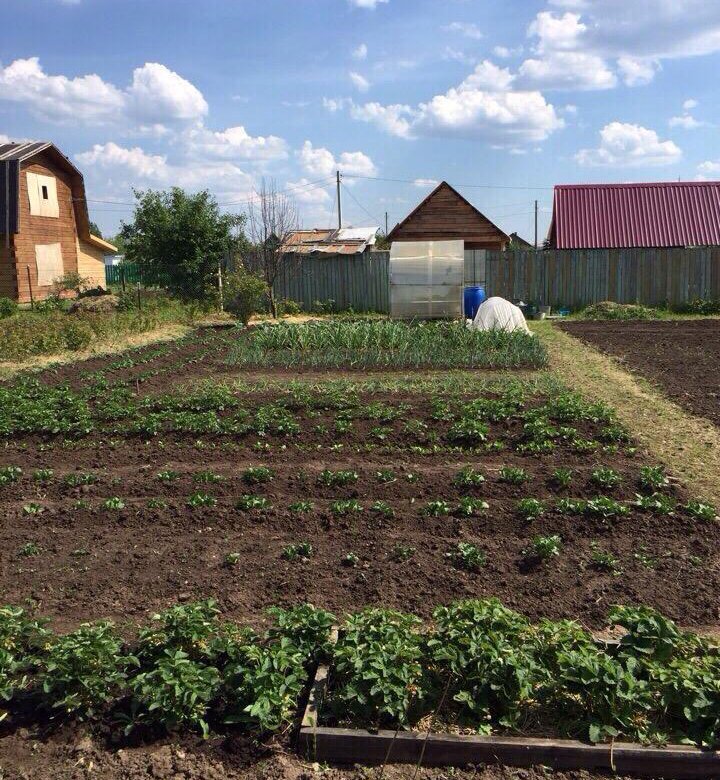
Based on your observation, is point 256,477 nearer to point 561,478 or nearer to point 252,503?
point 252,503

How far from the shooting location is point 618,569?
4902 mm

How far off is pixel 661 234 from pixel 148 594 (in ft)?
77.4

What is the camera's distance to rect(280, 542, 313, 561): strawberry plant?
5.12m

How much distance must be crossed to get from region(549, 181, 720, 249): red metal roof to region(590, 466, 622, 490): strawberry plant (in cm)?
1925

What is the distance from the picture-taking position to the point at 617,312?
2047cm

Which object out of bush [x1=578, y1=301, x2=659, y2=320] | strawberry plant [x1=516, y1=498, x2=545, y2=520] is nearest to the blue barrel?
bush [x1=578, y1=301, x2=659, y2=320]

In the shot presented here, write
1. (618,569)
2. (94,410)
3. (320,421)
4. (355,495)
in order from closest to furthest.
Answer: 1. (618,569)
2. (355,495)
3. (320,421)
4. (94,410)

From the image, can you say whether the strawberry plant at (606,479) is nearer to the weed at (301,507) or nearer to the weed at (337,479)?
the weed at (337,479)

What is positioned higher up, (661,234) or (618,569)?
(661,234)

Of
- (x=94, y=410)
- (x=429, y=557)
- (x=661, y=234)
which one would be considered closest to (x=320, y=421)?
(x=94, y=410)

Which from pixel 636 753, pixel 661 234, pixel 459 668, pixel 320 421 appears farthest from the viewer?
pixel 661 234

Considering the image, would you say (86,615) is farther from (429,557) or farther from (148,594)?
(429,557)

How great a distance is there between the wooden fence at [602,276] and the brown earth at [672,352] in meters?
2.78

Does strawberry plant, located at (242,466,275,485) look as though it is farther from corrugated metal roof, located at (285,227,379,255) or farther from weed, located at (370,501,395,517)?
corrugated metal roof, located at (285,227,379,255)
